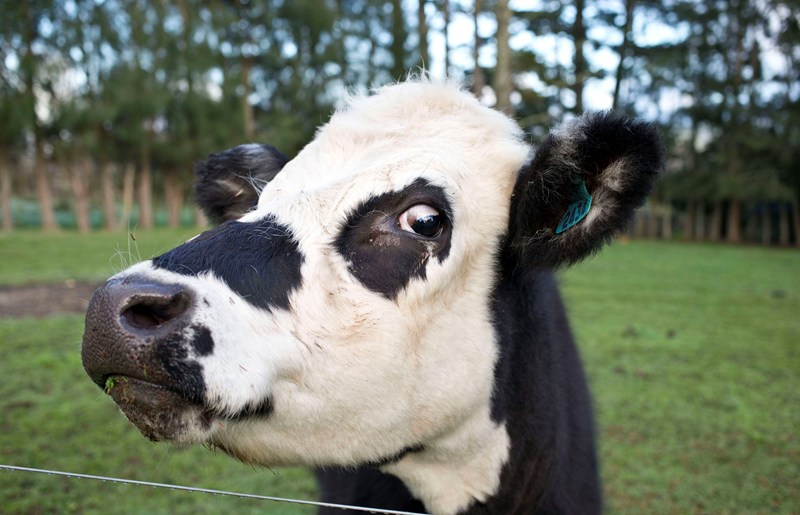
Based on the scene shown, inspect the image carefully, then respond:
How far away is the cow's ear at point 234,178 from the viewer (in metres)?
2.60

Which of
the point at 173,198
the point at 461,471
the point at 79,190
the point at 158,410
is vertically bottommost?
the point at 173,198

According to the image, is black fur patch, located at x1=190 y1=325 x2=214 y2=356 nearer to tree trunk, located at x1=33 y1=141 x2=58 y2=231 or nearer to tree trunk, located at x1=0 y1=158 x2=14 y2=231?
tree trunk, located at x1=0 y1=158 x2=14 y2=231

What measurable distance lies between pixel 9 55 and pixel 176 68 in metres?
7.22

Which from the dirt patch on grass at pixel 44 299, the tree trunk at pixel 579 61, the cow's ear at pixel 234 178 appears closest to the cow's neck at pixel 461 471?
the cow's ear at pixel 234 178

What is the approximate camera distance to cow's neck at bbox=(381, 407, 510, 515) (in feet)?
6.63

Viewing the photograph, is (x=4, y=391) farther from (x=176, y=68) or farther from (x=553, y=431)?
(x=176, y=68)

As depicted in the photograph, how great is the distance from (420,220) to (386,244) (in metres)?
0.13

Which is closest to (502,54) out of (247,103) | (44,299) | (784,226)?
(44,299)

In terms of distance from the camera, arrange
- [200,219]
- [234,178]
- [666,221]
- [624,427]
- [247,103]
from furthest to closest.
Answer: [666,221], [200,219], [247,103], [624,427], [234,178]

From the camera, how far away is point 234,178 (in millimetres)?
2693

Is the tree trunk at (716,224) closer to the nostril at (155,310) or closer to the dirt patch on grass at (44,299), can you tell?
the dirt patch on grass at (44,299)

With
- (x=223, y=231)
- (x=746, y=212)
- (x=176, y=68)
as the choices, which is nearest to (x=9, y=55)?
(x=176, y=68)

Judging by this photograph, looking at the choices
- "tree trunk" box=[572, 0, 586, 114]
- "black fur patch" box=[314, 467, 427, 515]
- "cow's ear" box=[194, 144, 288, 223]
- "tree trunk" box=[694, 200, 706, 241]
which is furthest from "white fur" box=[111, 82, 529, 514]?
"tree trunk" box=[694, 200, 706, 241]

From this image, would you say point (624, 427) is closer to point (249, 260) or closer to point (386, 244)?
point (386, 244)
